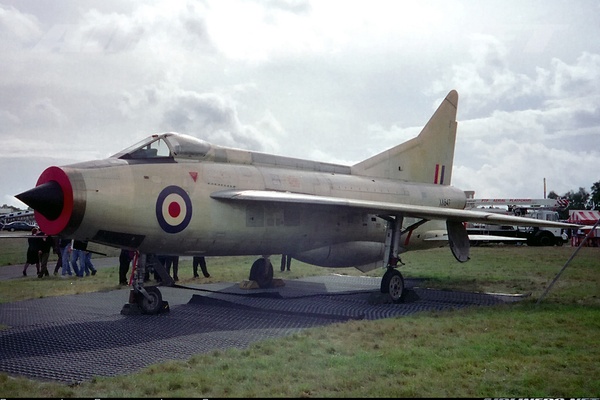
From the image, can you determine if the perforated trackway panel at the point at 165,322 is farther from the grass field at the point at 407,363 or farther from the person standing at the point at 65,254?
the person standing at the point at 65,254

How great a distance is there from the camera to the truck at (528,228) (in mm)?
35969

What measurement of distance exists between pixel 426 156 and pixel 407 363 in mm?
11506

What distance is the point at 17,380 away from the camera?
18.3ft

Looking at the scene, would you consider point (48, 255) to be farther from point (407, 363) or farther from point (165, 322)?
point (407, 363)

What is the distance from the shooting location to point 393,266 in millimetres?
12234

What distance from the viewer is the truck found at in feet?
118

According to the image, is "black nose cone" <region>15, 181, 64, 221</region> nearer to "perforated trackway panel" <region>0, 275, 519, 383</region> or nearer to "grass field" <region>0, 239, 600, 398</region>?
"perforated trackway panel" <region>0, 275, 519, 383</region>

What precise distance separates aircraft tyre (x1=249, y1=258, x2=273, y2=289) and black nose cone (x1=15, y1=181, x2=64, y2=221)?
6346mm

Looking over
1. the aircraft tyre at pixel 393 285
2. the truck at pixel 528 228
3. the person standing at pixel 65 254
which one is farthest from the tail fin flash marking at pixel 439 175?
the truck at pixel 528 228

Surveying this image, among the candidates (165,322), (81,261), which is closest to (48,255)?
(81,261)

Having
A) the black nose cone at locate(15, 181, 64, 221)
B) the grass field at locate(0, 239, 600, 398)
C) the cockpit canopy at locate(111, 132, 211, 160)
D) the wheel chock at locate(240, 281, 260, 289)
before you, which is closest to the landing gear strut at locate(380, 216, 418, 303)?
the grass field at locate(0, 239, 600, 398)

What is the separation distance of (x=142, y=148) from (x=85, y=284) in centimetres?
608

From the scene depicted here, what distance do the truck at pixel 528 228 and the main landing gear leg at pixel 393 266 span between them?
2418 cm

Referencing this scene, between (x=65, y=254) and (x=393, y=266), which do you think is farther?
(x=65, y=254)
